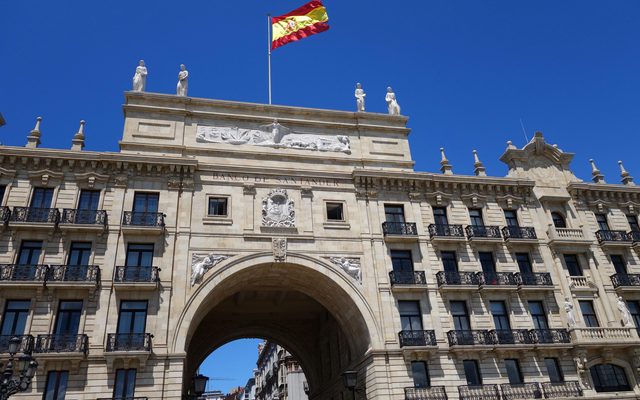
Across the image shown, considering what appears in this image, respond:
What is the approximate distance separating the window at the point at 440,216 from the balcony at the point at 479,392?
10338 millimetres

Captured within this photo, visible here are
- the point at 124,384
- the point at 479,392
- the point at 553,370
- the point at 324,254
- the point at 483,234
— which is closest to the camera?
the point at 124,384

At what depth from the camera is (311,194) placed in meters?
30.8

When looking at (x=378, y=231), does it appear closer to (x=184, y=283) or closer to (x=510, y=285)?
(x=510, y=285)

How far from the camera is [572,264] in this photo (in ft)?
109

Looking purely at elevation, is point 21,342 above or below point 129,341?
below

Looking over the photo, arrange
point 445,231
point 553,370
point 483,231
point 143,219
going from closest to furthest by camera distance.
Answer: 1. point 143,219
2. point 553,370
3. point 445,231
4. point 483,231

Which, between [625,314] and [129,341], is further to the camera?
[625,314]

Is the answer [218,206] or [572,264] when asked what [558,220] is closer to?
[572,264]

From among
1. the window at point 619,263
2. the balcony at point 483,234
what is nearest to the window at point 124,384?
the balcony at point 483,234

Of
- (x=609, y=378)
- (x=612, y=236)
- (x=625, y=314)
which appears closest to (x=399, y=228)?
(x=625, y=314)

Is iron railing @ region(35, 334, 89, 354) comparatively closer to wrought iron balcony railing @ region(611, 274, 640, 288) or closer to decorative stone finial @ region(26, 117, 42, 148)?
decorative stone finial @ region(26, 117, 42, 148)

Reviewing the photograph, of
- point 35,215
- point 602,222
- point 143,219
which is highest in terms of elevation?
point 602,222

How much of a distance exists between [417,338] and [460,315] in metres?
3.67

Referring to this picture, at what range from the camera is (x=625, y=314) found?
30875mm
